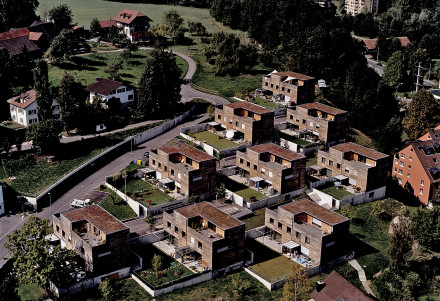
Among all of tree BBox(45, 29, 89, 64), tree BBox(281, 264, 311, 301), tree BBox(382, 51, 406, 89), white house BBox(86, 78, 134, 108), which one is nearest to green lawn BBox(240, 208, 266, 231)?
tree BBox(281, 264, 311, 301)

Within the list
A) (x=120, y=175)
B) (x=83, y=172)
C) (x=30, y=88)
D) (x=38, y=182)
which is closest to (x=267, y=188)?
(x=120, y=175)

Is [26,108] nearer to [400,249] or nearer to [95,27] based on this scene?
[95,27]

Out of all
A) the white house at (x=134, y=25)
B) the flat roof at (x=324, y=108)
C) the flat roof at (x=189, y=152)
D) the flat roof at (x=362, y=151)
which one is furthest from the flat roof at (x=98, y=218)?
the white house at (x=134, y=25)

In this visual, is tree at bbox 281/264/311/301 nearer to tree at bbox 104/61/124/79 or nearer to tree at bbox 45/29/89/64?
tree at bbox 104/61/124/79

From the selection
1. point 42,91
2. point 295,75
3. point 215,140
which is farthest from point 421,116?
point 42,91

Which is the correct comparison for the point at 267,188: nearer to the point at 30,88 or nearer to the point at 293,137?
the point at 293,137

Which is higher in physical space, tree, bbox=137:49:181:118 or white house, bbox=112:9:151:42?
white house, bbox=112:9:151:42

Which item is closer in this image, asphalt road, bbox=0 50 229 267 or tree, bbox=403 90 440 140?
asphalt road, bbox=0 50 229 267
